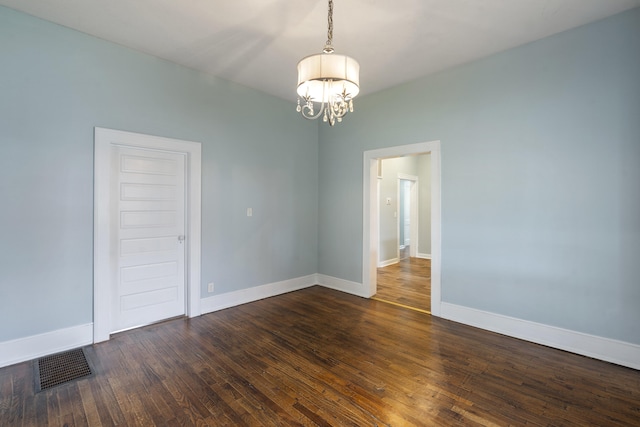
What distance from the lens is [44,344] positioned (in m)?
2.68

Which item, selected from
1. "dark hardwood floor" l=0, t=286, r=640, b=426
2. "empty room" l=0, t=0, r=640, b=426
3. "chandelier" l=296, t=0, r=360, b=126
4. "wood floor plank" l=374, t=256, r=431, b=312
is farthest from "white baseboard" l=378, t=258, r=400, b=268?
"chandelier" l=296, t=0, r=360, b=126

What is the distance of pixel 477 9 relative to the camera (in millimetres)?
2488

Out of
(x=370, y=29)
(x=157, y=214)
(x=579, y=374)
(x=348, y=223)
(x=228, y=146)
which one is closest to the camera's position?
(x=579, y=374)

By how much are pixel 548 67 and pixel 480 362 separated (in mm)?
2938

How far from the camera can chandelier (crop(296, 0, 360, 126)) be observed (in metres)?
1.96

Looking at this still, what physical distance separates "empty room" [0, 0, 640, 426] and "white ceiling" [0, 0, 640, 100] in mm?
25

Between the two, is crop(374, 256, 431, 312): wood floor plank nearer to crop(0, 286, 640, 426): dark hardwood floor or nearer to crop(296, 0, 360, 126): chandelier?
crop(0, 286, 640, 426): dark hardwood floor

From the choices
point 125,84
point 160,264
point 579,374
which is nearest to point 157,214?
point 160,264

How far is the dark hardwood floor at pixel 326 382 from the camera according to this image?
75.9 inches

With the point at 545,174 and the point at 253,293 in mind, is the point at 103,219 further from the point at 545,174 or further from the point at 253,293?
the point at 545,174

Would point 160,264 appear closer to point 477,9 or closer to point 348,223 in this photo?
point 348,223

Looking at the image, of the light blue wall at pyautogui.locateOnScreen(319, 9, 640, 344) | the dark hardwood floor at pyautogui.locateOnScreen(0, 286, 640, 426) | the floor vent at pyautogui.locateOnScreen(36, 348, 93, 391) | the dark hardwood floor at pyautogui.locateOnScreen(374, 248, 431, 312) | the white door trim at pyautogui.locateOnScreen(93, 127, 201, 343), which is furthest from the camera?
the dark hardwood floor at pyautogui.locateOnScreen(374, 248, 431, 312)

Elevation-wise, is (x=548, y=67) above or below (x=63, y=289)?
above

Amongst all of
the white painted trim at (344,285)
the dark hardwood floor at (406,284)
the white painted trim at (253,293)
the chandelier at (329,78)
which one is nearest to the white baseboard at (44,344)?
the white painted trim at (253,293)
